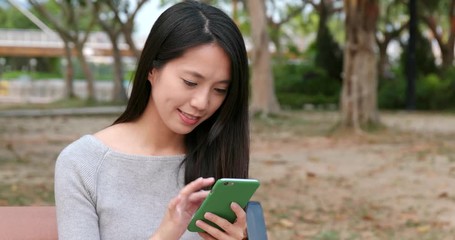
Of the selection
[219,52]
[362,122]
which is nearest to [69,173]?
[219,52]

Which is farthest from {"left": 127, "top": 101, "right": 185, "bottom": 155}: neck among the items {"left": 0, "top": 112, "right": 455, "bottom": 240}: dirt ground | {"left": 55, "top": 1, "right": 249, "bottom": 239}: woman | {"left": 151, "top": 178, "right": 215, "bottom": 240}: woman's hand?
{"left": 0, "top": 112, "right": 455, "bottom": 240}: dirt ground

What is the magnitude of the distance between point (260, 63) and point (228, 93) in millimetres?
16970

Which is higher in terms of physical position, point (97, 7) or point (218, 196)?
point (97, 7)

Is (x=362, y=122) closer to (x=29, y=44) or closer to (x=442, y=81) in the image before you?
(x=442, y=81)

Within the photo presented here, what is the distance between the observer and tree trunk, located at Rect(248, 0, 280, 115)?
61.2 feet

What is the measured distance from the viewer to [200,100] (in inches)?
79.2

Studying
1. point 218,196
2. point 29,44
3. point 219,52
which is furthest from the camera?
point 29,44

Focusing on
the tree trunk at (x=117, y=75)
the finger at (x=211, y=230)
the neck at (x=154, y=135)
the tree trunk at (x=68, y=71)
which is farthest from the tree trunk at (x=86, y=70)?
the finger at (x=211, y=230)

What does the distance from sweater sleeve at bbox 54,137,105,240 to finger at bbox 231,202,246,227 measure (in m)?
0.35

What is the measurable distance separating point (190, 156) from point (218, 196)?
0.36 meters

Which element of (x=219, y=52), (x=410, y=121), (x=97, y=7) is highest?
(x=97, y=7)

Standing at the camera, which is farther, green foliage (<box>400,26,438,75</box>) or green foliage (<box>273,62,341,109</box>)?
green foliage (<box>273,62,341,109</box>)

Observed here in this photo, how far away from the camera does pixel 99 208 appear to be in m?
2.08

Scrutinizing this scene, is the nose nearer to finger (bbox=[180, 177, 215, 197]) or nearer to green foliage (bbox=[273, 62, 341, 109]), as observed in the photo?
finger (bbox=[180, 177, 215, 197])
